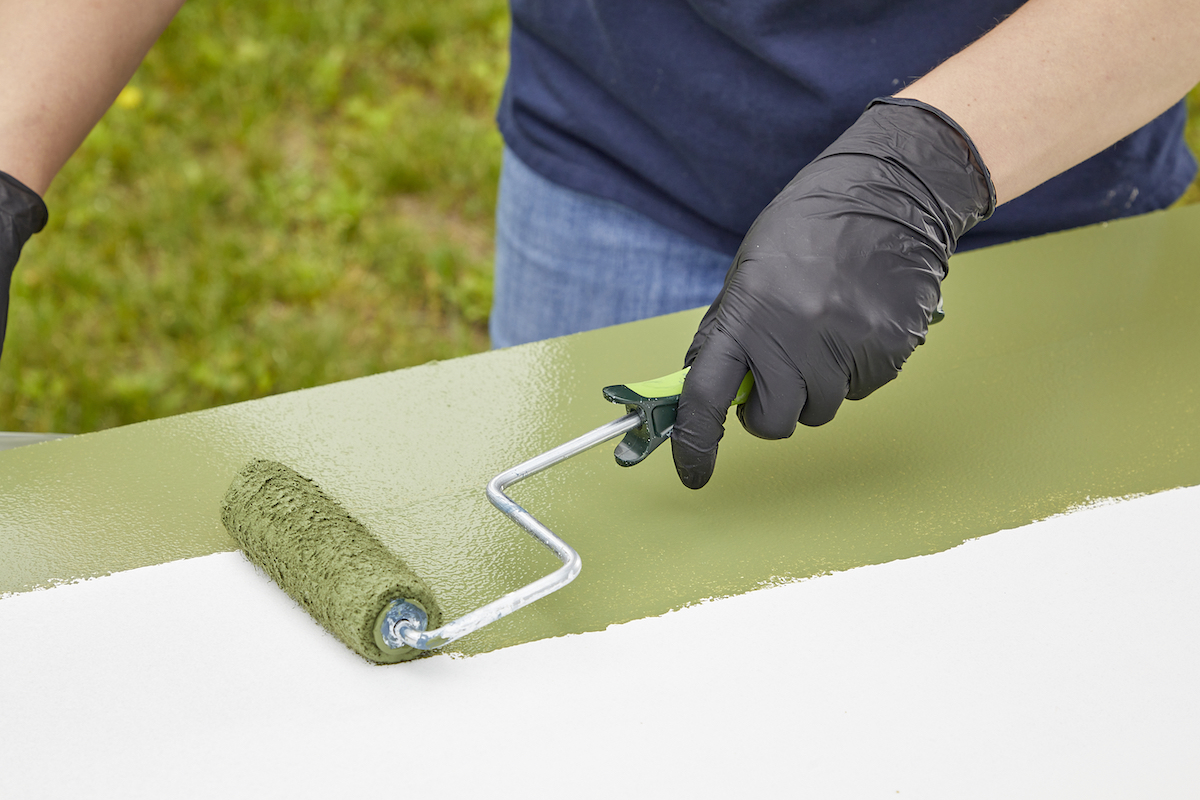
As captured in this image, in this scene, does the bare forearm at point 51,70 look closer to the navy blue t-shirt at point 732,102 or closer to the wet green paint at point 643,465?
the wet green paint at point 643,465

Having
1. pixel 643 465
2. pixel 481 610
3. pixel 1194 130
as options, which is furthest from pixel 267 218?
pixel 1194 130

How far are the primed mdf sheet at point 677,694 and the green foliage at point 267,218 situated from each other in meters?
2.25

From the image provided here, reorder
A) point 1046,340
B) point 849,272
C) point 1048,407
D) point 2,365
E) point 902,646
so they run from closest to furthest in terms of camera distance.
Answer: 1. point 902,646
2. point 849,272
3. point 1048,407
4. point 1046,340
5. point 2,365

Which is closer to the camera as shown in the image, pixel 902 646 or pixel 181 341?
pixel 902 646

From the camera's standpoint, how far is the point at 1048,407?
1.29m

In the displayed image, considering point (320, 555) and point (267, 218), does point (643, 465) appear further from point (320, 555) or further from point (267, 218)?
point (267, 218)

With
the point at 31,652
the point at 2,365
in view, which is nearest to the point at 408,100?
the point at 2,365

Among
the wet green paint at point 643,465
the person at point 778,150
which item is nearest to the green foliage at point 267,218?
the person at point 778,150

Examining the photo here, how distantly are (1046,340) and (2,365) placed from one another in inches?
117

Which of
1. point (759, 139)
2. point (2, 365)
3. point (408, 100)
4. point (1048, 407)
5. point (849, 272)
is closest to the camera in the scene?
point (849, 272)

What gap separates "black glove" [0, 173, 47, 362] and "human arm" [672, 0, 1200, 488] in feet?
3.09

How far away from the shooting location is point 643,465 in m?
1.25

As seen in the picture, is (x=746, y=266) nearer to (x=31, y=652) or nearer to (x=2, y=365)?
(x=31, y=652)

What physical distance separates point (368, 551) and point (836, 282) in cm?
60
